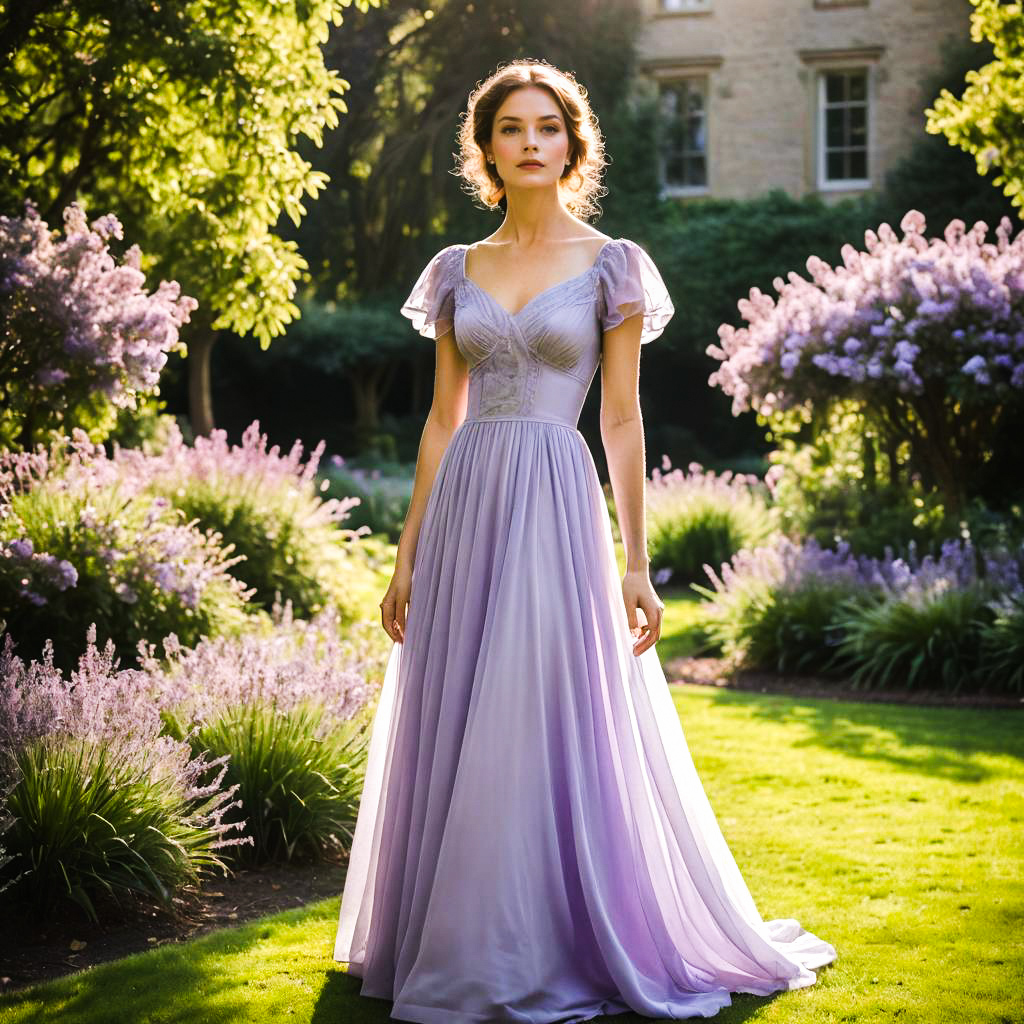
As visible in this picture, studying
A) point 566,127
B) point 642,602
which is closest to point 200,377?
point 566,127

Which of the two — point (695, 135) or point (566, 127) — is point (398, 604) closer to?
point (566, 127)

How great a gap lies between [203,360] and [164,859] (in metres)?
12.4

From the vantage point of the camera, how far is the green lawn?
3334 mm

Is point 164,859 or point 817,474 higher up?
point 817,474

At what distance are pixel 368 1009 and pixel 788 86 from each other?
22.9m

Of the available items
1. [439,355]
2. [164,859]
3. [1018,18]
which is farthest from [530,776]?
[1018,18]

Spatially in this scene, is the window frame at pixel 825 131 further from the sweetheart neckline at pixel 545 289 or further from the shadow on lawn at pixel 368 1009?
the shadow on lawn at pixel 368 1009

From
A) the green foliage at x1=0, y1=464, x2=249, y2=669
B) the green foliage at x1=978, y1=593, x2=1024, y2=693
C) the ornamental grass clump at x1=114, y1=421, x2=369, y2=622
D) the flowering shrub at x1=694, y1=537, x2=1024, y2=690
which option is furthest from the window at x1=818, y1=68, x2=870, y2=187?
the green foliage at x1=0, y1=464, x2=249, y2=669

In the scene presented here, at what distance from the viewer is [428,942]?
10.2 ft

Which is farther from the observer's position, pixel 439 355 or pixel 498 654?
pixel 439 355

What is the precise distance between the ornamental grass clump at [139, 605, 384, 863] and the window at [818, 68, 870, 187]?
21001mm

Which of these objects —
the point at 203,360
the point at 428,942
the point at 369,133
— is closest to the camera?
the point at 428,942

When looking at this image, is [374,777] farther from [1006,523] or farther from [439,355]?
→ [1006,523]

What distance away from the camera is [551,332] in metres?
3.35
